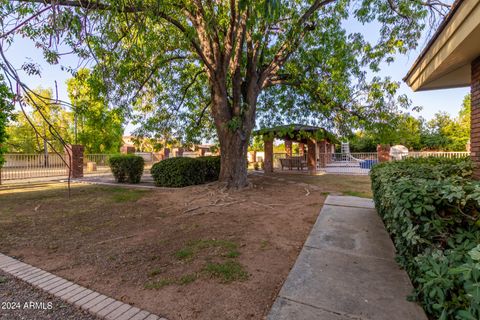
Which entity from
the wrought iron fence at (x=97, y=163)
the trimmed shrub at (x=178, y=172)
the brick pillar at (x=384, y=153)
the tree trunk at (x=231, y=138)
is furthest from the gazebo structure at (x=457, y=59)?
the wrought iron fence at (x=97, y=163)

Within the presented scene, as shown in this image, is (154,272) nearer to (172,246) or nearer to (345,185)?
(172,246)

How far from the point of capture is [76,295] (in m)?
2.39

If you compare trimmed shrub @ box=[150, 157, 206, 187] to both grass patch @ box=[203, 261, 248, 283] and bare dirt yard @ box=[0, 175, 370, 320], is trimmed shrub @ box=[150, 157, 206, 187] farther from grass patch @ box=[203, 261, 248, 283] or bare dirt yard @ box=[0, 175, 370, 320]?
grass patch @ box=[203, 261, 248, 283]

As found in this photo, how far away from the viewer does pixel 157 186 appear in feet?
31.8

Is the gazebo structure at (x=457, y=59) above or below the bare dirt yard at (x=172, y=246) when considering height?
above

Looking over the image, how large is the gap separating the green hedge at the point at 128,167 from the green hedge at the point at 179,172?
1.54 metres

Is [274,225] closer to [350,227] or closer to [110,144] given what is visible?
[350,227]

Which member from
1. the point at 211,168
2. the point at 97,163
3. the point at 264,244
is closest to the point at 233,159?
the point at 211,168

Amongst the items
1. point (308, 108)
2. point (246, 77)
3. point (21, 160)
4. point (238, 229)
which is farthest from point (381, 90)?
point (21, 160)

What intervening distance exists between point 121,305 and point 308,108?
9330 millimetres

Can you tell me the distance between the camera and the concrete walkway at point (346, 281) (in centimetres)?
204

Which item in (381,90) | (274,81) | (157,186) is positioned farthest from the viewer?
(157,186)

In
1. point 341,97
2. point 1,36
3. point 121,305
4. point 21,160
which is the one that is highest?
point 341,97

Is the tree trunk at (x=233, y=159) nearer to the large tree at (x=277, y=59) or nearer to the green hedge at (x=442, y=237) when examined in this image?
the large tree at (x=277, y=59)
